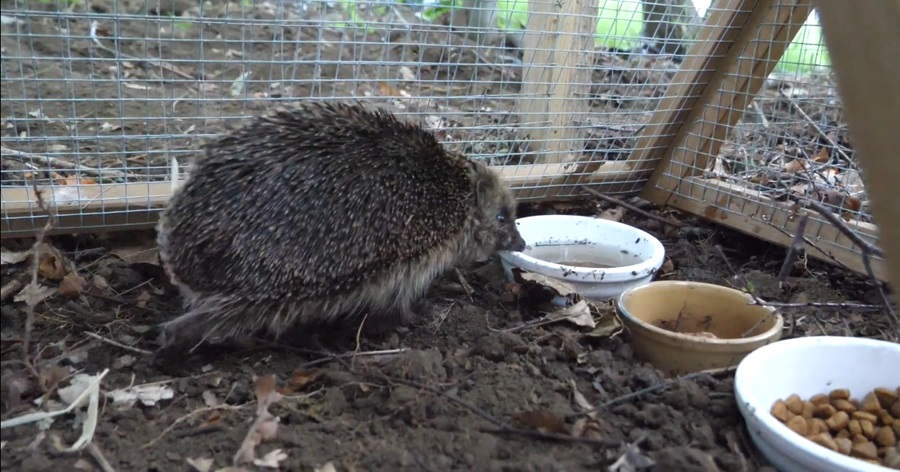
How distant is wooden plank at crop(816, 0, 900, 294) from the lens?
8.09 ft

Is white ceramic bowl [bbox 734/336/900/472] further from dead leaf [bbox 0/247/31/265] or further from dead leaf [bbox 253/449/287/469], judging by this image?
dead leaf [bbox 0/247/31/265]

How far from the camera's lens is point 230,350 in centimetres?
408

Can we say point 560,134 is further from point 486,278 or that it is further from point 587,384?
point 587,384

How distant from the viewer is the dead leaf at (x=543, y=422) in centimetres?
331

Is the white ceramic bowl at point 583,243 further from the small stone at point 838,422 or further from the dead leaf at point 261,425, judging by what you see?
the dead leaf at point 261,425

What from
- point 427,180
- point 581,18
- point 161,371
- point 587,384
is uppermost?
point 581,18

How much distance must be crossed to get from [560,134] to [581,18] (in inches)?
37.5

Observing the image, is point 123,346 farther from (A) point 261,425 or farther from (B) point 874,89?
(B) point 874,89

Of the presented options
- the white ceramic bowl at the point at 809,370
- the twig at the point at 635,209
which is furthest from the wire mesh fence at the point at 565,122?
the white ceramic bowl at the point at 809,370

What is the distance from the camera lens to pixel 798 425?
11.2ft

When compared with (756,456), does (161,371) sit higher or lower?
lower

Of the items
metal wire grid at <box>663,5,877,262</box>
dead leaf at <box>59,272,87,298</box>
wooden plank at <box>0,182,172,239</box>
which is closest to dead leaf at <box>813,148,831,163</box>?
metal wire grid at <box>663,5,877,262</box>

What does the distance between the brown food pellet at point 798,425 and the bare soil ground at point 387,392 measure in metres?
0.21

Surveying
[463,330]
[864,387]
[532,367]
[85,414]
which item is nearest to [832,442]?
[864,387]
